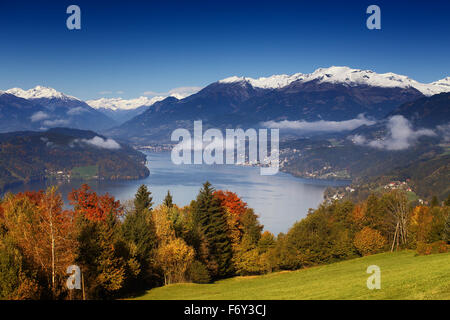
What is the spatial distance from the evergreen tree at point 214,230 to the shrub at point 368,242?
47.4ft

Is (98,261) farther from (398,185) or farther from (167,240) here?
(398,185)

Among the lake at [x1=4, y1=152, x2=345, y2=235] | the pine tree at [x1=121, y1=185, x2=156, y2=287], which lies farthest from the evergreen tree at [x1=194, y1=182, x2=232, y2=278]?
the lake at [x1=4, y1=152, x2=345, y2=235]

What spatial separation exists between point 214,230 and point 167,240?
8.91 meters

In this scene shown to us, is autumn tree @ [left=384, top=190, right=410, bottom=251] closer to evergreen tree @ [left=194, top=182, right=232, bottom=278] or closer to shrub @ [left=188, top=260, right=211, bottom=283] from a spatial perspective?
Answer: evergreen tree @ [left=194, top=182, right=232, bottom=278]

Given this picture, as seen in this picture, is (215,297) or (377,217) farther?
(377,217)

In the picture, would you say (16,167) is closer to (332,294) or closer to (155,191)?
(155,191)

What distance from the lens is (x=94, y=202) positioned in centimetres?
4197

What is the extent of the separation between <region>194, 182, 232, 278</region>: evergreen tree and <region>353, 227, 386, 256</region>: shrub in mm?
14436

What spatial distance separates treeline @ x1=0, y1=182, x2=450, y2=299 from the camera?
20500 millimetres

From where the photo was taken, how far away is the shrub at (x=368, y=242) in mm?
42594

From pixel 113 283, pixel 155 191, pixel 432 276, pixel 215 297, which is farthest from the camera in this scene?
pixel 155 191
